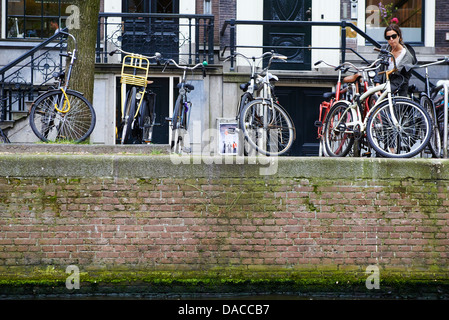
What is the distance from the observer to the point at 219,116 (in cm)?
1130

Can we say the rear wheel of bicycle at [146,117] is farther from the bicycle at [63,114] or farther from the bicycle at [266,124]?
the bicycle at [266,124]

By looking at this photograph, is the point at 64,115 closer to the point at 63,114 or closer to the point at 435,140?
the point at 63,114

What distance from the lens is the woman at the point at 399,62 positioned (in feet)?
26.5

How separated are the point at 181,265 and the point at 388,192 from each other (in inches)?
86.5

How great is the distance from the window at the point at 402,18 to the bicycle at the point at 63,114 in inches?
262

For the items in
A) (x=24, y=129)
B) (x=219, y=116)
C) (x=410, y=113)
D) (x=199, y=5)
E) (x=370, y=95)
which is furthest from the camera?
(x=199, y=5)

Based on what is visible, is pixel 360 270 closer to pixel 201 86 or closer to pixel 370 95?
pixel 370 95

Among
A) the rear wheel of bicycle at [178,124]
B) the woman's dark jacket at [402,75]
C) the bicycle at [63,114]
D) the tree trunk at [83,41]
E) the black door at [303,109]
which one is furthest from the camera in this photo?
the black door at [303,109]

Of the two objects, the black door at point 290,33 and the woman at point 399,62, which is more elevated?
the black door at point 290,33

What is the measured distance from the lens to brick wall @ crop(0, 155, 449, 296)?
259 inches

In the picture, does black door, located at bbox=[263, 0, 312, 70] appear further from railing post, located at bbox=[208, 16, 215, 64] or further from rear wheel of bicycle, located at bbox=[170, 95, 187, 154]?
rear wheel of bicycle, located at bbox=[170, 95, 187, 154]

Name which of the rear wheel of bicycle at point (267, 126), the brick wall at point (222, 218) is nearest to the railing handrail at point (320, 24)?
the rear wheel of bicycle at point (267, 126)

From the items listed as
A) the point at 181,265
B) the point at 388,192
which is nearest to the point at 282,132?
the point at 388,192
